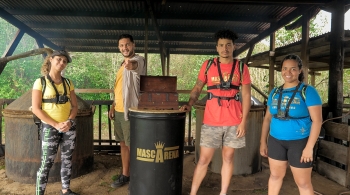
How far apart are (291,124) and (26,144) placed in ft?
12.2

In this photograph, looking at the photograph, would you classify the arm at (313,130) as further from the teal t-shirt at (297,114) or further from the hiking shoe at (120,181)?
the hiking shoe at (120,181)

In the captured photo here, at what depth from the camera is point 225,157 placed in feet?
9.98

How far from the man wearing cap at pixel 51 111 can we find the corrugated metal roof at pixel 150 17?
2489 mm

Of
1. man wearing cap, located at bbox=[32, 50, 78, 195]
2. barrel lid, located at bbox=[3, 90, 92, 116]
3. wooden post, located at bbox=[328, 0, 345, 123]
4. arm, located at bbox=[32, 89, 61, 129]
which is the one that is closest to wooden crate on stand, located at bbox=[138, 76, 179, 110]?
man wearing cap, located at bbox=[32, 50, 78, 195]

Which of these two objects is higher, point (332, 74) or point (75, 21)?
point (75, 21)

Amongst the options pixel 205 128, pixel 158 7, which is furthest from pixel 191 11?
pixel 205 128

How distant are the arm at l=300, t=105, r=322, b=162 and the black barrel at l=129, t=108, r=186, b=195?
1.29 metres

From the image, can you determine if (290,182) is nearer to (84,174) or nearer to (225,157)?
(225,157)

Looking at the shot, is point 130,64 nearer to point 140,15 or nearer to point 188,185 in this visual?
point 188,185

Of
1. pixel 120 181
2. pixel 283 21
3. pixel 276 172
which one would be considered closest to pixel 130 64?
pixel 120 181

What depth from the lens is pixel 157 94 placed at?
308 centimetres

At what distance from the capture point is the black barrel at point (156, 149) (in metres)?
2.81

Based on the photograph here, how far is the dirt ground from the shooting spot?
145 inches

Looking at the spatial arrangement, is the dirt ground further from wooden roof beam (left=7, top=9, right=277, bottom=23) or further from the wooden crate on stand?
wooden roof beam (left=7, top=9, right=277, bottom=23)
